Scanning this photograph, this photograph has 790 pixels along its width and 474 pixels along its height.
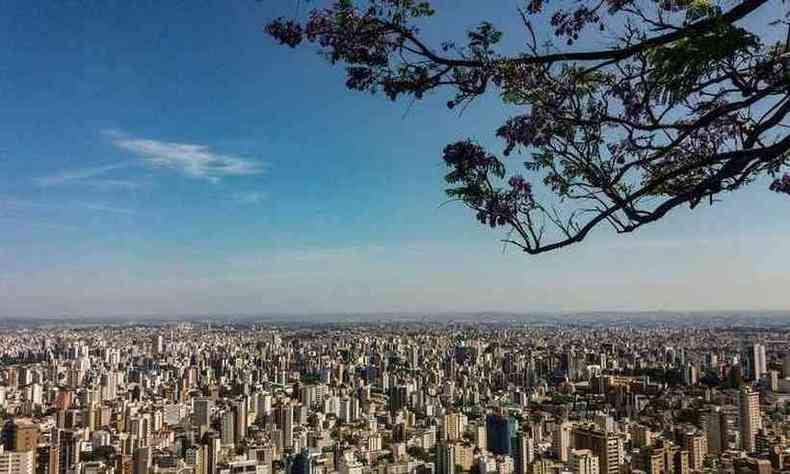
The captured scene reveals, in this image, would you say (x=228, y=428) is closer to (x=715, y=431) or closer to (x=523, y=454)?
(x=523, y=454)

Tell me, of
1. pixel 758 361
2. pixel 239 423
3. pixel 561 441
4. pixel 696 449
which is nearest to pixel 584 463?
pixel 561 441

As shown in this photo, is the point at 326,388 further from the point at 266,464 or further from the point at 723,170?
the point at 723,170

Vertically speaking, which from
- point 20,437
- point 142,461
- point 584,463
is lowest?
point 142,461

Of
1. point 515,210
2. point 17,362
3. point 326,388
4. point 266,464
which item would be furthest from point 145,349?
point 515,210

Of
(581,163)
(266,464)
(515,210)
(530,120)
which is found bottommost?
(266,464)

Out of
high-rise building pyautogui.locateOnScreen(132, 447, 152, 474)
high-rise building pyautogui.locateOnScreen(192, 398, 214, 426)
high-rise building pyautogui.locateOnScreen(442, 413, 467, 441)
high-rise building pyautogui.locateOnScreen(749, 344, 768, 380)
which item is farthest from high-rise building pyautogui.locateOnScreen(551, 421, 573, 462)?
high-rise building pyautogui.locateOnScreen(749, 344, 768, 380)

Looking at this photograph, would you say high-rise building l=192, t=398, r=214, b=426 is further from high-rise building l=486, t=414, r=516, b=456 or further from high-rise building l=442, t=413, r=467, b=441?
high-rise building l=486, t=414, r=516, b=456
